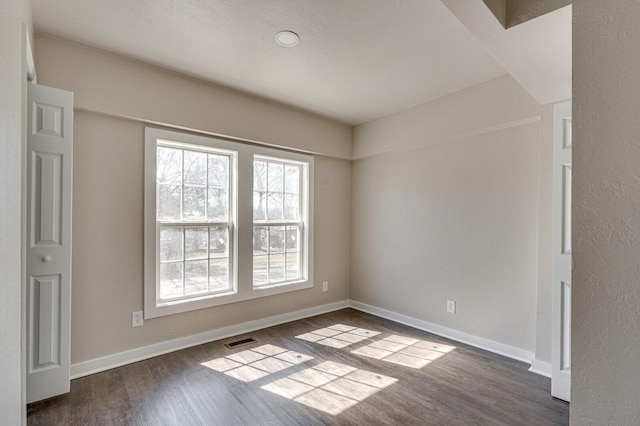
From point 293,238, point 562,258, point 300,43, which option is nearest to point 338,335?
point 293,238

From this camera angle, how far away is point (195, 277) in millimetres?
3170

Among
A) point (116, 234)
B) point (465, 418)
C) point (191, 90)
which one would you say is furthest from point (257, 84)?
point (465, 418)

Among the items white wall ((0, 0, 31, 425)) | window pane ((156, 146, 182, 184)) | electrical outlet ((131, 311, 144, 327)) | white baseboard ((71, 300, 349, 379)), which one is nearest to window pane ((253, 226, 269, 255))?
white baseboard ((71, 300, 349, 379))

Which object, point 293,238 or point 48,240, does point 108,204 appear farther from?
point 293,238

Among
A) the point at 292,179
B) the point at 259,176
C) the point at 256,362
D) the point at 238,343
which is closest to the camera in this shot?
the point at 256,362

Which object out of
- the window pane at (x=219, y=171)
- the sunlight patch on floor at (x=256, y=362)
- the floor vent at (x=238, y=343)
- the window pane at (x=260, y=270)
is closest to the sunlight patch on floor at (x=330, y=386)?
the sunlight patch on floor at (x=256, y=362)

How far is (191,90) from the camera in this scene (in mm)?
3008

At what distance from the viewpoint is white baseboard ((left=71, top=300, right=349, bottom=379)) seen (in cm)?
251

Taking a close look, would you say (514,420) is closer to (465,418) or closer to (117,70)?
(465,418)

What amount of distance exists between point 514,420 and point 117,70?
3.86 meters

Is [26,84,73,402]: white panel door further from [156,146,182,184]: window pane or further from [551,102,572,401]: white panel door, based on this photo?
[551,102,572,401]: white panel door

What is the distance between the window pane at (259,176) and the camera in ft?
11.9

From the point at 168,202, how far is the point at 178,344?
1346 millimetres

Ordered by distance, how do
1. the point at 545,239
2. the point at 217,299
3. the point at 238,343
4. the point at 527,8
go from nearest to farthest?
the point at 527,8 < the point at 545,239 < the point at 238,343 < the point at 217,299
